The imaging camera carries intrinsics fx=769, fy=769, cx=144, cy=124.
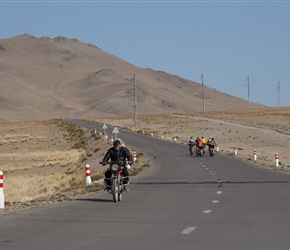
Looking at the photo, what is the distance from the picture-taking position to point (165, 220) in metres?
15.6

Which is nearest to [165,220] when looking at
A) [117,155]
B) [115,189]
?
[115,189]

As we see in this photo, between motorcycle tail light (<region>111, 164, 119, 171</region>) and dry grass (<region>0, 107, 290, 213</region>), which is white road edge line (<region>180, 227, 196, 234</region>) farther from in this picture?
motorcycle tail light (<region>111, 164, 119, 171</region>)

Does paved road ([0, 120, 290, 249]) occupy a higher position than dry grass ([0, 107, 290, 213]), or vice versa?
dry grass ([0, 107, 290, 213])

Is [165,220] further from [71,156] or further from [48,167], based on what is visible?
[71,156]

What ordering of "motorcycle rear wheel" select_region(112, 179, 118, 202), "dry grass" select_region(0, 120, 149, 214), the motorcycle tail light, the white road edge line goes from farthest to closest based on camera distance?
"dry grass" select_region(0, 120, 149, 214) < the motorcycle tail light < "motorcycle rear wheel" select_region(112, 179, 118, 202) < the white road edge line

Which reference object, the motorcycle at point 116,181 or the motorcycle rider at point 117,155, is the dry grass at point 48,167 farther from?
the motorcycle at point 116,181

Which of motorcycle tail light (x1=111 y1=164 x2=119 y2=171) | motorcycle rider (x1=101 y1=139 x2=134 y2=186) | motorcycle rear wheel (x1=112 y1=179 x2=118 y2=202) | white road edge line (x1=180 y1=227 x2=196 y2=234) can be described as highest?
motorcycle rider (x1=101 y1=139 x2=134 y2=186)

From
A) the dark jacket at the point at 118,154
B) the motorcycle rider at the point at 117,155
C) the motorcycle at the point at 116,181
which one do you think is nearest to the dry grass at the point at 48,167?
the motorcycle rider at the point at 117,155

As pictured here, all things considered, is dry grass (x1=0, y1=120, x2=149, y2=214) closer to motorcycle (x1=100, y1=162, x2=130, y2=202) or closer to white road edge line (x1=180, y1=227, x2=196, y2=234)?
motorcycle (x1=100, y1=162, x2=130, y2=202)

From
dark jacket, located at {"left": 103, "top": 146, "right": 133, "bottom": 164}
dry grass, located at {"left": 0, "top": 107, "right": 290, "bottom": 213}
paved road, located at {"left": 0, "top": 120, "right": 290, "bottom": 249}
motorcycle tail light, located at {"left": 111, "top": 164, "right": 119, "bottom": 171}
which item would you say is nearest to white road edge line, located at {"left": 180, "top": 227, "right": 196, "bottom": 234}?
paved road, located at {"left": 0, "top": 120, "right": 290, "bottom": 249}

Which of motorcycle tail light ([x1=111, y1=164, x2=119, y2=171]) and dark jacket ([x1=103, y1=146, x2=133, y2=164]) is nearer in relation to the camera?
motorcycle tail light ([x1=111, y1=164, x2=119, y2=171])

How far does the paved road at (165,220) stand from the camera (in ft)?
40.0

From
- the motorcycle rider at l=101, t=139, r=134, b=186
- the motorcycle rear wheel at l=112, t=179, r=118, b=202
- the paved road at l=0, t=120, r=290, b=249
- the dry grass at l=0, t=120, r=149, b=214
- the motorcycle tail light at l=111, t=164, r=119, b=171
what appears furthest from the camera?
the dry grass at l=0, t=120, r=149, b=214

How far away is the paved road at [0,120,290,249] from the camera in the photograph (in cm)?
1218
